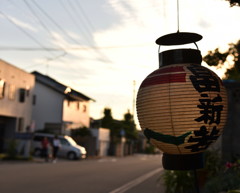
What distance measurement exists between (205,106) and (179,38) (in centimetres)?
92

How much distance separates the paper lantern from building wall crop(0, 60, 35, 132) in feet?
80.3

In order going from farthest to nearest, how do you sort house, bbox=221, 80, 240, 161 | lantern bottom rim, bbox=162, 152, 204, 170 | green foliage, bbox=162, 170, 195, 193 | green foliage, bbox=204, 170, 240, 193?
1. house, bbox=221, 80, 240, 161
2. green foliage, bbox=162, 170, 195, 193
3. green foliage, bbox=204, 170, 240, 193
4. lantern bottom rim, bbox=162, 152, 204, 170

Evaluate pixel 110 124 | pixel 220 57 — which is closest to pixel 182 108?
pixel 220 57

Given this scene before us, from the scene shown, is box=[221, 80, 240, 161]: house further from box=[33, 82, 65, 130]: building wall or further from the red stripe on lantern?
box=[33, 82, 65, 130]: building wall

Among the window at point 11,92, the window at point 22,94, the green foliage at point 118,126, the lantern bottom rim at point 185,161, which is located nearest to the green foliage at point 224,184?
the lantern bottom rim at point 185,161

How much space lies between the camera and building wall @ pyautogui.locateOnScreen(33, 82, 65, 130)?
3634 cm

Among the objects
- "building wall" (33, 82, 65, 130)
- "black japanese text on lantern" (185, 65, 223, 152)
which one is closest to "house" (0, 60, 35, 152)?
"building wall" (33, 82, 65, 130)

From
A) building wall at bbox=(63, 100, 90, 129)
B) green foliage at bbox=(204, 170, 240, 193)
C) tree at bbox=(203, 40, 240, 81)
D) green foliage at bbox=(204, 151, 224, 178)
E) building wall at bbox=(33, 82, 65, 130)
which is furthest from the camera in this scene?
building wall at bbox=(63, 100, 90, 129)

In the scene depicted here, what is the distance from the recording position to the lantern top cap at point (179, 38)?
3821mm

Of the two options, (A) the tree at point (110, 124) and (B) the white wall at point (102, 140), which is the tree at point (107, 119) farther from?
(B) the white wall at point (102, 140)

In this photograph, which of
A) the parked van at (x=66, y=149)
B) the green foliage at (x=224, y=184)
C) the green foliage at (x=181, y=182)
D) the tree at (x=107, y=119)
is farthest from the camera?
the tree at (x=107, y=119)

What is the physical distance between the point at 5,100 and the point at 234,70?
21945 millimetres

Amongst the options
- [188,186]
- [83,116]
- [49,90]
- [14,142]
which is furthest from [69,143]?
[188,186]

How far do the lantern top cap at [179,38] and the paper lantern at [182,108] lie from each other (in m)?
0.18
